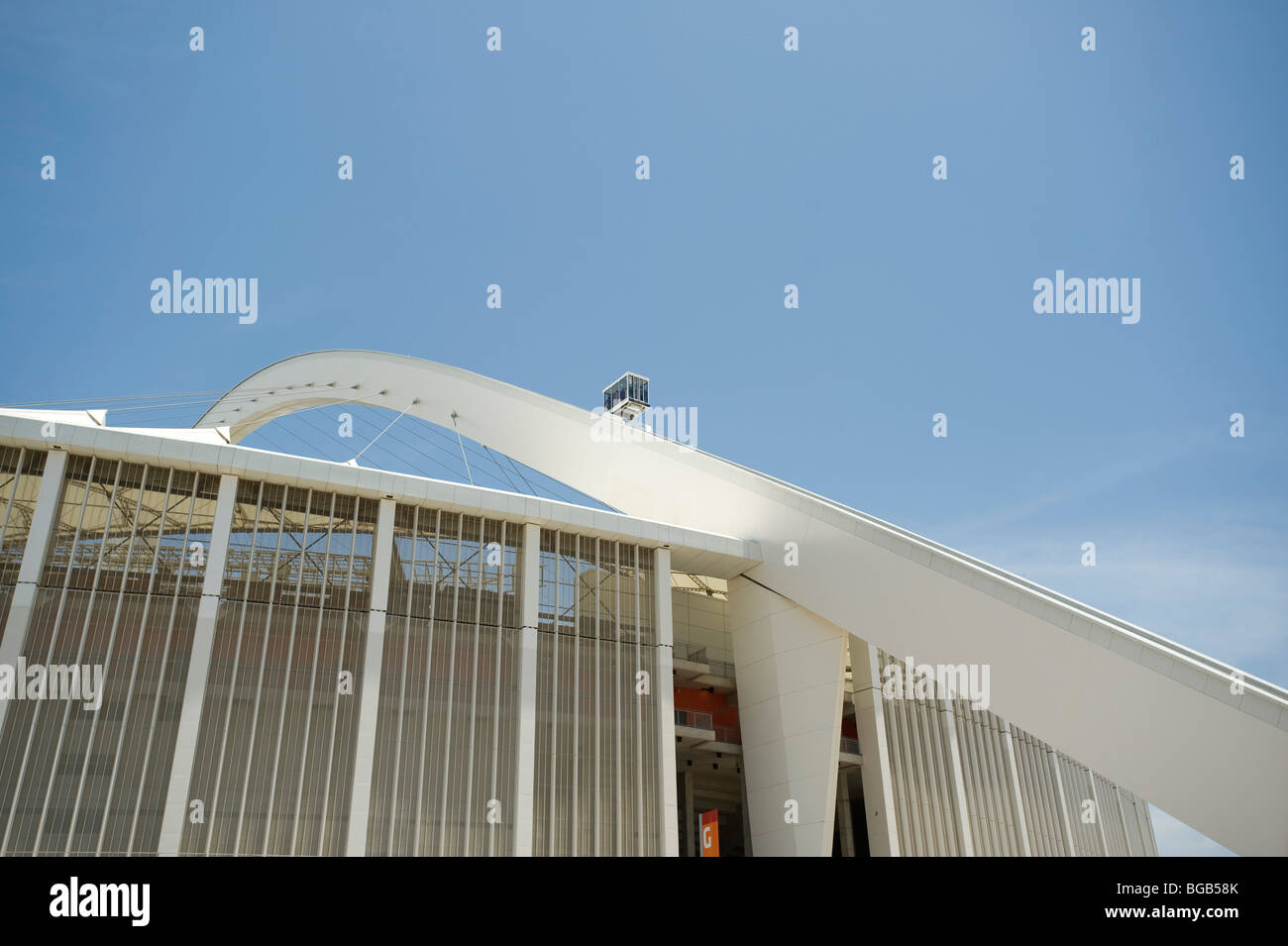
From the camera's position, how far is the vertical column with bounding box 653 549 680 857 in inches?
979

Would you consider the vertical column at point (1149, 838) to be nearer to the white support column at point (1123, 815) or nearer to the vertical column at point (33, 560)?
the white support column at point (1123, 815)

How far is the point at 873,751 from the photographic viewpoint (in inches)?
1131

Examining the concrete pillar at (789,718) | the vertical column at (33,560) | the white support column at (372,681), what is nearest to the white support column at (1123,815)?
the concrete pillar at (789,718)

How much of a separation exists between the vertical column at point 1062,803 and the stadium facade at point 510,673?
12.3 feet

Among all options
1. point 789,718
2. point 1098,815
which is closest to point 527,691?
point 789,718

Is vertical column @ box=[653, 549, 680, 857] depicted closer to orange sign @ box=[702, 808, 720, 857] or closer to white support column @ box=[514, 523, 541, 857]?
orange sign @ box=[702, 808, 720, 857]

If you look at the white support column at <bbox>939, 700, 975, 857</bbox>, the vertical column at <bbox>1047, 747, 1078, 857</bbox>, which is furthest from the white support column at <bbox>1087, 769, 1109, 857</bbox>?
the white support column at <bbox>939, 700, 975, 857</bbox>

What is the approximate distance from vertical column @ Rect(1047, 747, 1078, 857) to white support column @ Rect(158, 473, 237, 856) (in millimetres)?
27885

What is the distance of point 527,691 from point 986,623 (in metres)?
11.0

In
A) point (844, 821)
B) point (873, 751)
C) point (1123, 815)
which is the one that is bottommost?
point (844, 821)

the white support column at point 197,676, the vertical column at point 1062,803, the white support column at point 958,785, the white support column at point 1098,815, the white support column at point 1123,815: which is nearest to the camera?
the white support column at point 197,676

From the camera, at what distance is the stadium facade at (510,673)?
763 inches

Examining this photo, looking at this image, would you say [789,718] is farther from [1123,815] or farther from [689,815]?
[1123,815]
